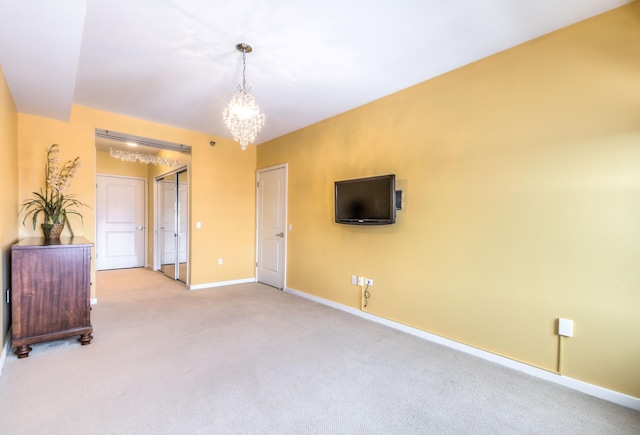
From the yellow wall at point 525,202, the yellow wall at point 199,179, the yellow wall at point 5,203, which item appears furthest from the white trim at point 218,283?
the yellow wall at point 525,202

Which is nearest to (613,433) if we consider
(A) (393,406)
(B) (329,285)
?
(A) (393,406)

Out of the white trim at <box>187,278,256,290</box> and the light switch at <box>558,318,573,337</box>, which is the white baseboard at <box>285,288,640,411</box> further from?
the white trim at <box>187,278,256,290</box>

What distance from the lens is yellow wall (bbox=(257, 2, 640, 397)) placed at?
6.48ft

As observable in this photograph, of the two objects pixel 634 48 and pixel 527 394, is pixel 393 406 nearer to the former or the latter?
pixel 527 394

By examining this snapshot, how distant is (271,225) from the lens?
5.20m

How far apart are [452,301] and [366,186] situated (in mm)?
1499

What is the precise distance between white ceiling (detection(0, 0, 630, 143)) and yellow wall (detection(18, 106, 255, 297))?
0.38 meters

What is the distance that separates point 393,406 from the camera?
1880 mm

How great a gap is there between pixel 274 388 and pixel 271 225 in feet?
11.0

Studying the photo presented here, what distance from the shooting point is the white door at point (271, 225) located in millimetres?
4953

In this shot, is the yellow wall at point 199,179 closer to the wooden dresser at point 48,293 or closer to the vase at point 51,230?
the vase at point 51,230

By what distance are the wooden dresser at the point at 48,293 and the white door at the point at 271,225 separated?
8.89ft

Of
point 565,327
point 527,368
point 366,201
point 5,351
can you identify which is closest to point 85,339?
point 5,351

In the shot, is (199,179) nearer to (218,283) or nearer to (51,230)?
(218,283)
